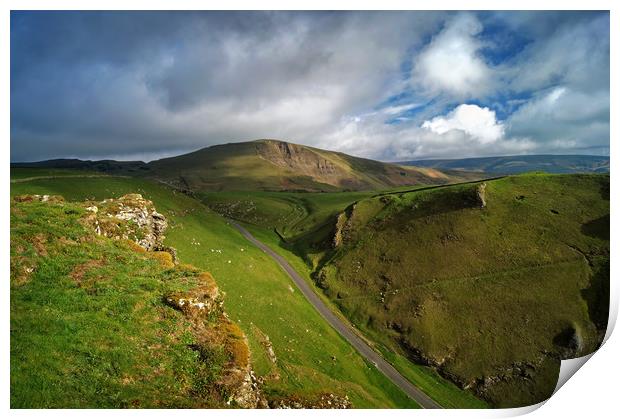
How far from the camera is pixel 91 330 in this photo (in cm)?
1667

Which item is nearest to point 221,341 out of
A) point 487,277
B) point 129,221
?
point 129,221

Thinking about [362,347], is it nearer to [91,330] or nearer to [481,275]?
[481,275]

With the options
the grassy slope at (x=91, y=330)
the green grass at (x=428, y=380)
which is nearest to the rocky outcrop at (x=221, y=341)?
the grassy slope at (x=91, y=330)

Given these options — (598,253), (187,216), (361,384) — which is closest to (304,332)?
(361,384)

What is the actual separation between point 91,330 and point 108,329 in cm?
78

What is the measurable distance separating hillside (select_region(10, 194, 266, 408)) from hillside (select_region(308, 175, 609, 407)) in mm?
33952

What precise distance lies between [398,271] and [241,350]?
42408mm

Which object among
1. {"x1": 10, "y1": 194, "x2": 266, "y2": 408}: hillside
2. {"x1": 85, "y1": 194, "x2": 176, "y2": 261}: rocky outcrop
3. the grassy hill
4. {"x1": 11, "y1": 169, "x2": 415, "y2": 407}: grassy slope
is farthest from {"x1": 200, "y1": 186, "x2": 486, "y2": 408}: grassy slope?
{"x1": 85, "y1": 194, "x2": 176, "y2": 261}: rocky outcrop

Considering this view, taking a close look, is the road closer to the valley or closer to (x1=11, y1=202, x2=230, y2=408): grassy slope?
the valley

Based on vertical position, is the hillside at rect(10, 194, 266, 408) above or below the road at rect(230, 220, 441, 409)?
above

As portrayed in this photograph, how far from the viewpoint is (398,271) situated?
55.9 meters

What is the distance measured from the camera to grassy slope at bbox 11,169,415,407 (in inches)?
1081

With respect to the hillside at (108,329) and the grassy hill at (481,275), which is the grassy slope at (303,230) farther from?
the hillside at (108,329)
